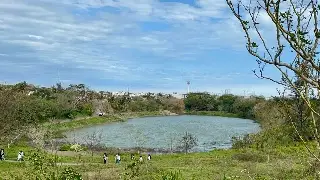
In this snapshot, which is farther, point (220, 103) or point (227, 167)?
point (220, 103)

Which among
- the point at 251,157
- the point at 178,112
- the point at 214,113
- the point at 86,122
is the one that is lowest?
the point at 251,157

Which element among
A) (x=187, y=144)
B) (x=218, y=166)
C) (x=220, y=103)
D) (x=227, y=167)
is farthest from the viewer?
(x=220, y=103)

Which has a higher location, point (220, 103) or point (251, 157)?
point (220, 103)

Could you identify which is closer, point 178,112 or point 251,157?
point 251,157

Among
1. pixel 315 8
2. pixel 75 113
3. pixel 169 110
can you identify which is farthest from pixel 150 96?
pixel 315 8

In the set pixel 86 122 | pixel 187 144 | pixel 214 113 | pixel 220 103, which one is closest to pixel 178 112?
pixel 214 113

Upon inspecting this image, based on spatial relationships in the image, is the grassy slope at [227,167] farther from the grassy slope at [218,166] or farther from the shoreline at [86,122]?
the shoreline at [86,122]

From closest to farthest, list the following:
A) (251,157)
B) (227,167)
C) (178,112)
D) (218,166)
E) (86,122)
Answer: (227,167) < (218,166) < (251,157) < (86,122) < (178,112)

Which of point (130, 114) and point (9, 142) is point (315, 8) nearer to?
point (9, 142)

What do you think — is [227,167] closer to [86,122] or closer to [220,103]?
[86,122]

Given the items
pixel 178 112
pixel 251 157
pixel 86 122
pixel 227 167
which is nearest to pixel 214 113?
pixel 178 112

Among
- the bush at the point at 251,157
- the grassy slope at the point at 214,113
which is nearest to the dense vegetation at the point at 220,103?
the grassy slope at the point at 214,113

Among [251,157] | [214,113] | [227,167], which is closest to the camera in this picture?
[227,167]

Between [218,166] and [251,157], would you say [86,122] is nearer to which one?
[251,157]
